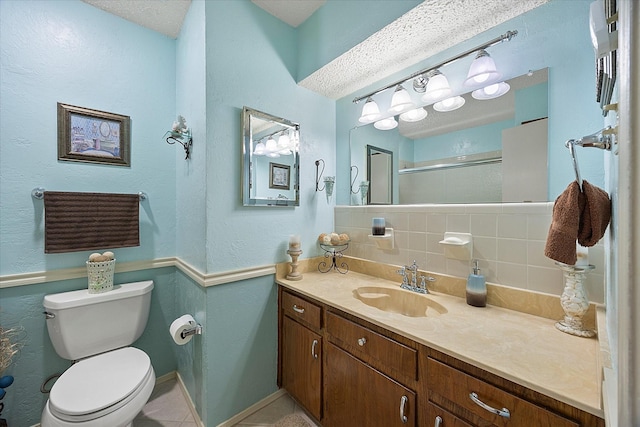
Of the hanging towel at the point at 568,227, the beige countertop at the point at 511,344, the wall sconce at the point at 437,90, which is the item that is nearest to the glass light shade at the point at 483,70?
the wall sconce at the point at 437,90

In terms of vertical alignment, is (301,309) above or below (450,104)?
below

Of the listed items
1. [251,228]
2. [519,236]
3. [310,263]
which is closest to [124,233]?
[251,228]

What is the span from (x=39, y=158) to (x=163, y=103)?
0.76 meters

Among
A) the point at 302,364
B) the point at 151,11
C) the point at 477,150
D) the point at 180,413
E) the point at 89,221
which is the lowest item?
the point at 180,413

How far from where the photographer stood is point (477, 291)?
117cm

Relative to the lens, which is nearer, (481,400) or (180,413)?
(481,400)

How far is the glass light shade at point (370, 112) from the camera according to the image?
171 cm

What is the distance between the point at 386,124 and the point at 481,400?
58.9 inches

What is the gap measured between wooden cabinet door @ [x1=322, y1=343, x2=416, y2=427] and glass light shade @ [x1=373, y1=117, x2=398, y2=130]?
4.50ft

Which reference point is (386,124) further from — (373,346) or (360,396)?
(360,396)

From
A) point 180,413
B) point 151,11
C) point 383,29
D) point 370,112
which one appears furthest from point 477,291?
point 151,11

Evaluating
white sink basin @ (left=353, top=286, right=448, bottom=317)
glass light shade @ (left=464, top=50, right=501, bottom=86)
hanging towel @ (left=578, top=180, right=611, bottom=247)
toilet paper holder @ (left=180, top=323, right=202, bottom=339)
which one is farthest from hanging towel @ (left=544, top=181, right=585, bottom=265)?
toilet paper holder @ (left=180, top=323, right=202, bottom=339)

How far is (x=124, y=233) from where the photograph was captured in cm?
161

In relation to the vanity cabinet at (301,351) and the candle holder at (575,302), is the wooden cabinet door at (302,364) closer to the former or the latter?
the vanity cabinet at (301,351)
